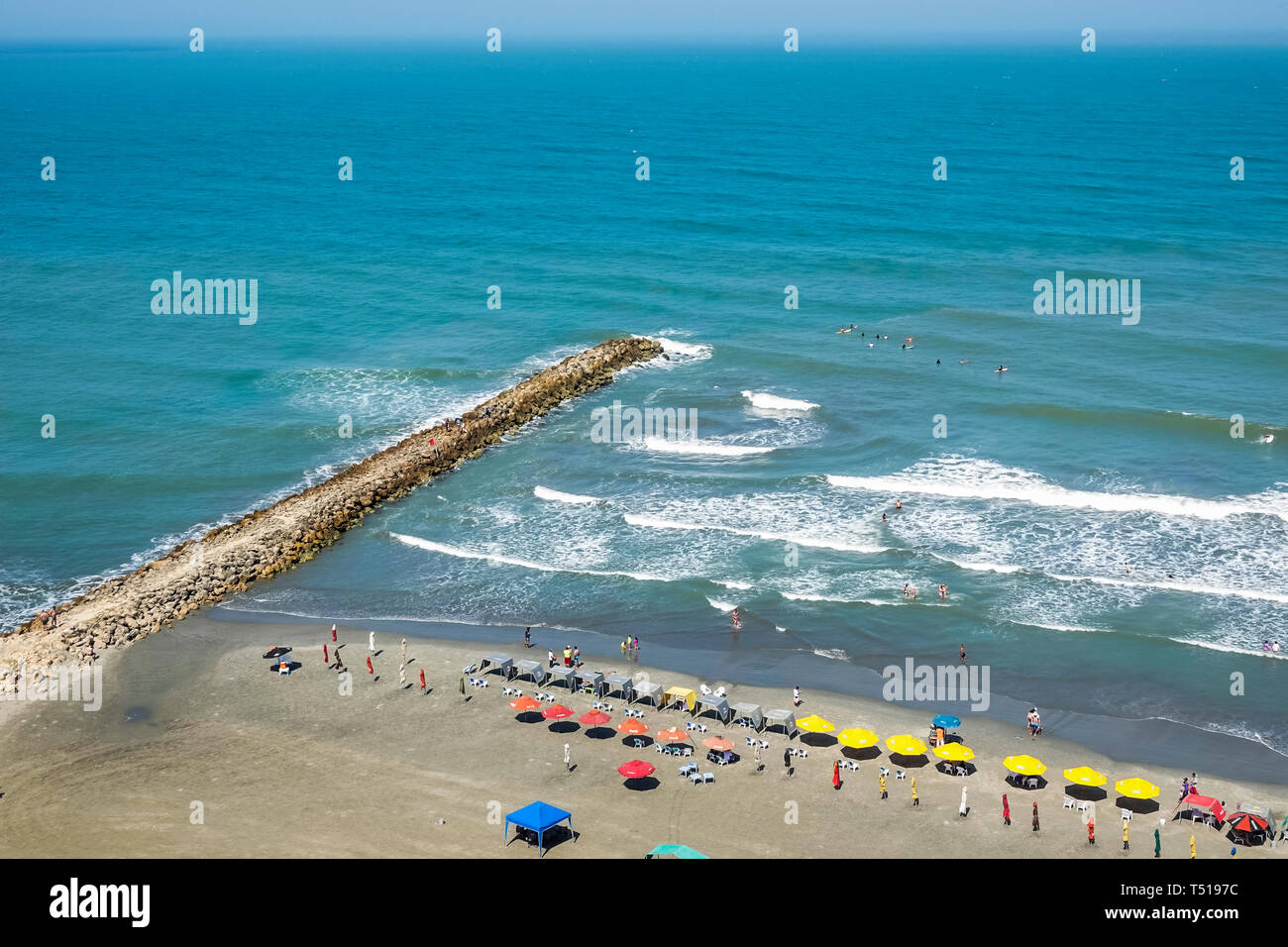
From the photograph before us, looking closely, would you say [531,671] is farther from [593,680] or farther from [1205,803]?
[1205,803]

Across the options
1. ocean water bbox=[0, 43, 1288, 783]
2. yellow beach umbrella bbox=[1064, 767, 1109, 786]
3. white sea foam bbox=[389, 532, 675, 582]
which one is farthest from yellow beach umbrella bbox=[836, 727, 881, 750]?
white sea foam bbox=[389, 532, 675, 582]

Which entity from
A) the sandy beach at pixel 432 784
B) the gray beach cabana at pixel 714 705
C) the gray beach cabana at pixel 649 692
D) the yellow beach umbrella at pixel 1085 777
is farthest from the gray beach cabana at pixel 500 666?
the yellow beach umbrella at pixel 1085 777

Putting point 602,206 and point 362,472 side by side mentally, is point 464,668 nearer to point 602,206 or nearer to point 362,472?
point 362,472

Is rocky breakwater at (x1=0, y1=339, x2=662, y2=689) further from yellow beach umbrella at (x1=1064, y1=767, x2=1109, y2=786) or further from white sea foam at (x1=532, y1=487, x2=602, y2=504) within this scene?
yellow beach umbrella at (x1=1064, y1=767, x2=1109, y2=786)

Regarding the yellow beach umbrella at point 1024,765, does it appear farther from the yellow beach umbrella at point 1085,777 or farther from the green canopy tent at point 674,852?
the green canopy tent at point 674,852

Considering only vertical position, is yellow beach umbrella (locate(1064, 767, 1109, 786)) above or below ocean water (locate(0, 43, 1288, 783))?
below

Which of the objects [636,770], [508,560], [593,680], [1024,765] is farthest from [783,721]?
[508,560]
